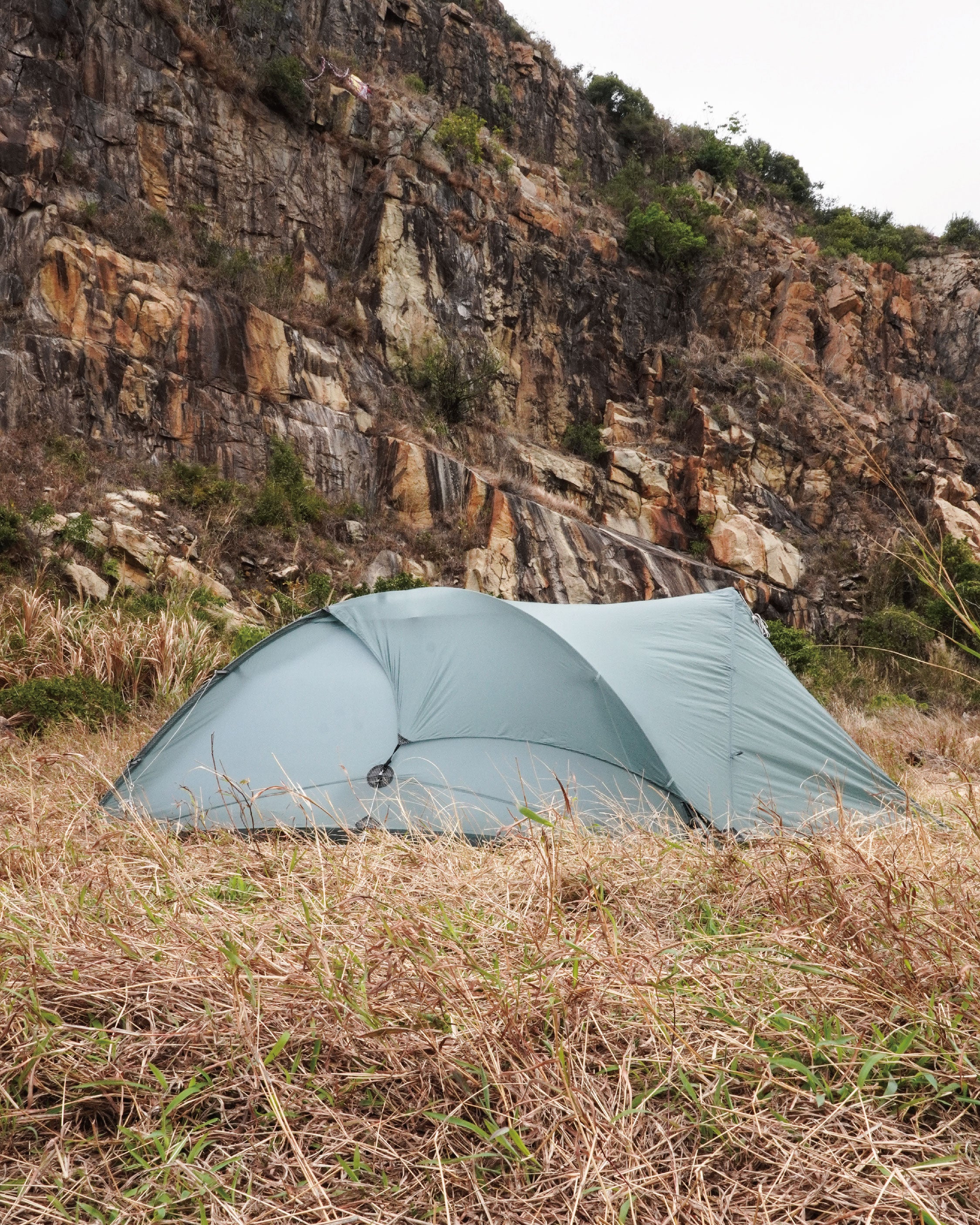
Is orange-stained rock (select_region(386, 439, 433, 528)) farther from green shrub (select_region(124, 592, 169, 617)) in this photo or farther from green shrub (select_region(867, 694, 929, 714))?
green shrub (select_region(867, 694, 929, 714))

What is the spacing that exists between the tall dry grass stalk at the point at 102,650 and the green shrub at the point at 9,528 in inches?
69.5

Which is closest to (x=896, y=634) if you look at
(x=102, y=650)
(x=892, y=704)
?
(x=892, y=704)

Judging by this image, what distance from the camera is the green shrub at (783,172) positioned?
27828 millimetres

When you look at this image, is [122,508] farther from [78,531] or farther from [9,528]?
[9,528]

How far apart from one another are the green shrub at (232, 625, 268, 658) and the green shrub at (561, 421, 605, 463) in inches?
472

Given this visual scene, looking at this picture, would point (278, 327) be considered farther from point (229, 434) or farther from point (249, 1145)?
point (249, 1145)

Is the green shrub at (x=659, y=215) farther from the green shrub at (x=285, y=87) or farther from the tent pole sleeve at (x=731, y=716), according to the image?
the tent pole sleeve at (x=731, y=716)

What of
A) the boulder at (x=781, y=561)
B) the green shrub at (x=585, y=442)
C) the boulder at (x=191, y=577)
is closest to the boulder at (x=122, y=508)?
the boulder at (x=191, y=577)

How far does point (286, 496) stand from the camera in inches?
478

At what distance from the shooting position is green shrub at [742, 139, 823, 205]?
27828 mm

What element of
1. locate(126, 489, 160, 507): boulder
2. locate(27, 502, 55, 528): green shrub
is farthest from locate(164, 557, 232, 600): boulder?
locate(27, 502, 55, 528): green shrub

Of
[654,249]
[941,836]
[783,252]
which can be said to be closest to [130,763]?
[941,836]

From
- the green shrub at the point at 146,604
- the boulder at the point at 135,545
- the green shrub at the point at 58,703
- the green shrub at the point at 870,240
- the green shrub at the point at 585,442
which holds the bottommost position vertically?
the green shrub at the point at 58,703

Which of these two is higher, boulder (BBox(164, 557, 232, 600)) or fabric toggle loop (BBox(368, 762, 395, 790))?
fabric toggle loop (BBox(368, 762, 395, 790))
